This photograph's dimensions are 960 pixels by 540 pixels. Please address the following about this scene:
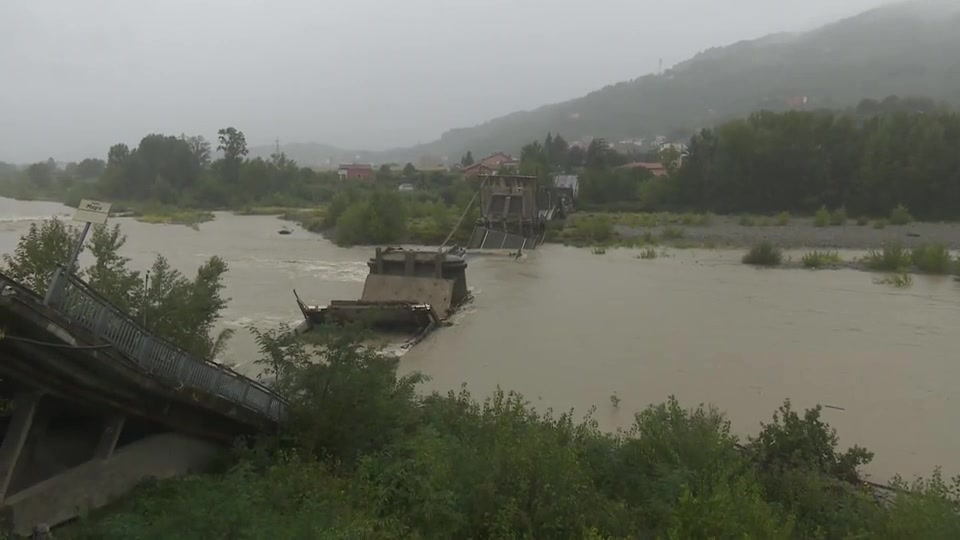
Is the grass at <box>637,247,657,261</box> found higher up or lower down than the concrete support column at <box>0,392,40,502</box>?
lower down

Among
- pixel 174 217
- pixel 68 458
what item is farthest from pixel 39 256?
pixel 174 217

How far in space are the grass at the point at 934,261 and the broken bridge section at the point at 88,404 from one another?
27.8m

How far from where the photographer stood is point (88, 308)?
6.02 m

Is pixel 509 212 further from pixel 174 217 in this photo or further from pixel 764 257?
pixel 174 217

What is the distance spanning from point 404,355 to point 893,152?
166 ft

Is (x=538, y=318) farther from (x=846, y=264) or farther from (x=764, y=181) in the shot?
(x=764, y=181)

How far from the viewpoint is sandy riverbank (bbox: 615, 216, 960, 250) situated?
38.3 metres

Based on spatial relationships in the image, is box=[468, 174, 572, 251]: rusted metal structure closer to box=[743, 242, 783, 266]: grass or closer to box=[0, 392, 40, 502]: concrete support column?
box=[743, 242, 783, 266]: grass

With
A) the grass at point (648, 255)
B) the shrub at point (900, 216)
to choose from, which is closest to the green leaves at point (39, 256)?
the grass at point (648, 255)

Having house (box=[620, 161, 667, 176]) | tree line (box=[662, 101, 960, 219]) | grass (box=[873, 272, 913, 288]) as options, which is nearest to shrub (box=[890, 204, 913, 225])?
tree line (box=[662, 101, 960, 219])

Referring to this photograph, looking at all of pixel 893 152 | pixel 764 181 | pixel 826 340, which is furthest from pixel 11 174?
pixel 826 340

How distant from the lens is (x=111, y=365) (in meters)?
6.19

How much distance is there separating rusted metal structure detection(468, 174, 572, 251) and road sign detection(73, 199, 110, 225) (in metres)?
31.6

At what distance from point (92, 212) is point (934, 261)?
98.0 ft
